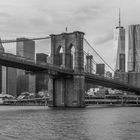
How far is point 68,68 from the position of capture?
92750 mm

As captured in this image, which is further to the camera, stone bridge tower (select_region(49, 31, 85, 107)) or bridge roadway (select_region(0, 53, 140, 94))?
stone bridge tower (select_region(49, 31, 85, 107))

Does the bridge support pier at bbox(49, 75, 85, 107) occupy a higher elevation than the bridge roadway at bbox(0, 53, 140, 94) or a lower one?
lower

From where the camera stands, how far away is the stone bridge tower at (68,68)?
3588 inches

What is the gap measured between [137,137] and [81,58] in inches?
2344

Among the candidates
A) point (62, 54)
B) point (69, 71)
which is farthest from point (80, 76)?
point (62, 54)

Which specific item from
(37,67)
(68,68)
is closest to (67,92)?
(68,68)

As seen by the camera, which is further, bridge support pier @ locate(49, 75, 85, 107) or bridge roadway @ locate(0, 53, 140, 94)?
bridge support pier @ locate(49, 75, 85, 107)

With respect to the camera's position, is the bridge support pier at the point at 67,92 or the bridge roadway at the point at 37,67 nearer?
the bridge roadway at the point at 37,67

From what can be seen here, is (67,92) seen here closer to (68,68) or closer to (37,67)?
(68,68)

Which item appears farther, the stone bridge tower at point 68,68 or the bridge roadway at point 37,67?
the stone bridge tower at point 68,68

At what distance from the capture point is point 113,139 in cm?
3175

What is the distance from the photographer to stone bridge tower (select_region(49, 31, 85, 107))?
3588 inches

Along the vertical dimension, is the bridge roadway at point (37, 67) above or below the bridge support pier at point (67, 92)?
above

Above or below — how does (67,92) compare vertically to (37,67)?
below
